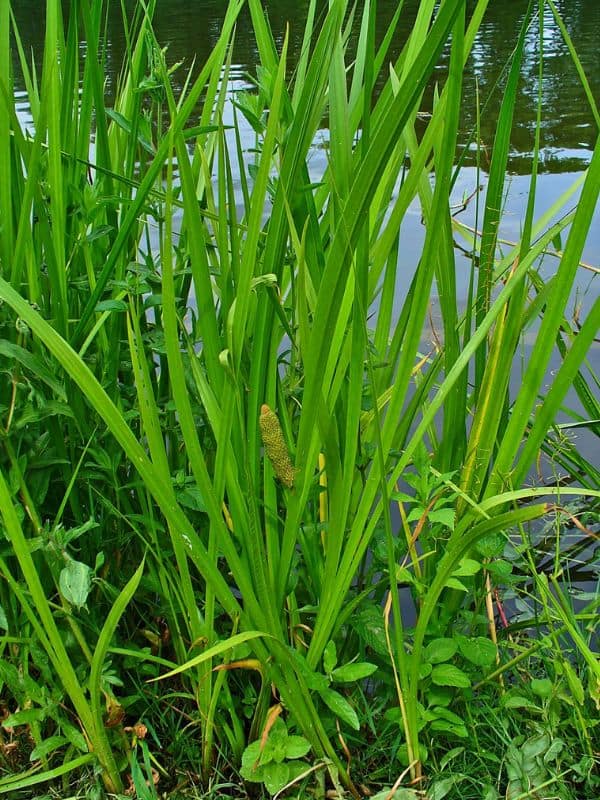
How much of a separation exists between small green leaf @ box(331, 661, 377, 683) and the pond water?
0.65 meters

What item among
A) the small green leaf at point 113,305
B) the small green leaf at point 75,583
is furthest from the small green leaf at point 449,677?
the small green leaf at point 113,305

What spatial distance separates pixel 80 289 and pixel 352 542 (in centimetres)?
50

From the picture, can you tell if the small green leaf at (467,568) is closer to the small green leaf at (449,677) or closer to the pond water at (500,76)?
the small green leaf at (449,677)

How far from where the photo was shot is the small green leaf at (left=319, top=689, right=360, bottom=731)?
3.08 feet

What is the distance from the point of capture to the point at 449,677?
3.24 feet

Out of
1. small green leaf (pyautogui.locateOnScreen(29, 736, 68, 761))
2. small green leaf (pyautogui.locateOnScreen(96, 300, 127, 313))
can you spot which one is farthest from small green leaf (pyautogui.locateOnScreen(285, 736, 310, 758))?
small green leaf (pyautogui.locateOnScreen(96, 300, 127, 313))

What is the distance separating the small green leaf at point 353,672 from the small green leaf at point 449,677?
0.29 feet

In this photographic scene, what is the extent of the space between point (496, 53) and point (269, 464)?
667 cm

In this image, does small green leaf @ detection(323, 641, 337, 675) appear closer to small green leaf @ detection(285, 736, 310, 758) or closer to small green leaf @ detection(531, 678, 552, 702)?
small green leaf @ detection(285, 736, 310, 758)

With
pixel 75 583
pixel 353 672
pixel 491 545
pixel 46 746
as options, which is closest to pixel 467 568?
pixel 491 545

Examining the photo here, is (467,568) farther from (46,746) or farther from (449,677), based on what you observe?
(46,746)

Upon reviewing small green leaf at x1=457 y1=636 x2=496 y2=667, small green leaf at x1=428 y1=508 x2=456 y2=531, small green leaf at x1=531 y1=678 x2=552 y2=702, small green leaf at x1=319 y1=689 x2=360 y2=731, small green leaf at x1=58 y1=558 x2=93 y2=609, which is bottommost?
small green leaf at x1=531 y1=678 x2=552 y2=702

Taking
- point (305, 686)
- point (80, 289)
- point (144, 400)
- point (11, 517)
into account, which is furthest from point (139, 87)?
point (305, 686)

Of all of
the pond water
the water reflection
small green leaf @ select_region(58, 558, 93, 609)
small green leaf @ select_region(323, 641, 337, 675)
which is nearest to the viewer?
small green leaf @ select_region(58, 558, 93, 609)
